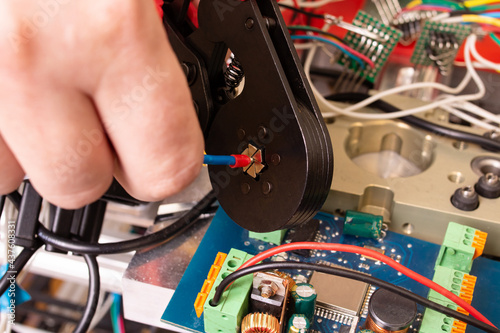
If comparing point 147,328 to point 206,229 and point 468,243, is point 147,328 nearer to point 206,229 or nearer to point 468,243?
point 206,229

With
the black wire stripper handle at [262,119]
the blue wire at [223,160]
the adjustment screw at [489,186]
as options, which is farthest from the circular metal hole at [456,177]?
the blue wire at [223,160]

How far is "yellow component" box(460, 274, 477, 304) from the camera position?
0.73 metres

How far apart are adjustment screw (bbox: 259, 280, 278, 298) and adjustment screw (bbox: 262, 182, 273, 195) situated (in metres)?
0.14

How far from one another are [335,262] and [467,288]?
0.21m

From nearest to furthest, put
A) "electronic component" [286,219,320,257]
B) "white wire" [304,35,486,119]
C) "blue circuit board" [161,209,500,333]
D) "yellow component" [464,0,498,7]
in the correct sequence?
1. "blue circuit board" [161,209,500,333]
2. "electronic component" [286,219,320,257]
3. "white wire" [304,35,486,119]
4. "yellow component" [464,0,498,7]

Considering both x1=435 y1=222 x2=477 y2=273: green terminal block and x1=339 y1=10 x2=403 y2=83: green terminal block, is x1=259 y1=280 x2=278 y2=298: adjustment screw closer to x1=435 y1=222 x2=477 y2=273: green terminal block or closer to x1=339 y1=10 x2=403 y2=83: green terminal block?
x1=435 y1=222 x2=477 y2=273: green terminal block

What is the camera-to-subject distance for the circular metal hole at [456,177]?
0.95 m

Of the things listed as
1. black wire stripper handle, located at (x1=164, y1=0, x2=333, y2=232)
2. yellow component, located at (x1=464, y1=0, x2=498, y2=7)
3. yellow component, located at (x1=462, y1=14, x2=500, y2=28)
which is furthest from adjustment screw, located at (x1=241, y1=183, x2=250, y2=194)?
yellow component, located at (x1=464, y1=0, x2=498, y2=7)

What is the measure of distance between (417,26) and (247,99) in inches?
33.9

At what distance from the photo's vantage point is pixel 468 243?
78 cm

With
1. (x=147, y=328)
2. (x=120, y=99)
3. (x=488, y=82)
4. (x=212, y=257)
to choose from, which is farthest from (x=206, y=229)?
(x=488, y=82)
